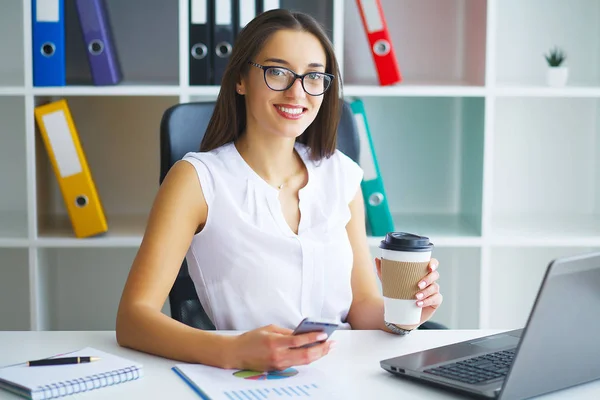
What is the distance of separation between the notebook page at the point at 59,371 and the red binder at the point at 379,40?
4.84 feet

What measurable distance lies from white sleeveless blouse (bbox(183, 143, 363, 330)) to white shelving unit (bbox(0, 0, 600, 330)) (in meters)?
0.92

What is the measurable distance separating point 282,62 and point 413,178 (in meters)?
1.31

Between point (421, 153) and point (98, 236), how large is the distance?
1137 mm

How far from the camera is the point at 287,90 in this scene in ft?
5.53

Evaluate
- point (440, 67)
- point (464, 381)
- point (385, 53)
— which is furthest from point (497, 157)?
point (464, 381)

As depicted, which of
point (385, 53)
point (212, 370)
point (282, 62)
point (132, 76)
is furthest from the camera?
point (132, 76)

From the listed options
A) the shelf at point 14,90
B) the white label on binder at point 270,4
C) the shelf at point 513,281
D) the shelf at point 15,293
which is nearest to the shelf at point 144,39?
the shelf at point 14,90

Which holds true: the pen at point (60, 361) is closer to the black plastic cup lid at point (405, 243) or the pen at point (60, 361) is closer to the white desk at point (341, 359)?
the white desk at point (341, 359)

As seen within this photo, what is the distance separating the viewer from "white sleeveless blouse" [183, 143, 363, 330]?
169cm

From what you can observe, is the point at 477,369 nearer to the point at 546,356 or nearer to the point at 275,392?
the point at 546,356

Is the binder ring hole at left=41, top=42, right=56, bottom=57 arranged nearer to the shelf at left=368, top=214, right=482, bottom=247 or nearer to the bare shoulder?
the bare shoulder

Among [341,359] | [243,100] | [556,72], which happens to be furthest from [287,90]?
[556,72]

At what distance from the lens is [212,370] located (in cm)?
128

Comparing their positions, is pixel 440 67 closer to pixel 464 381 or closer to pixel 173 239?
pixel 173 239
